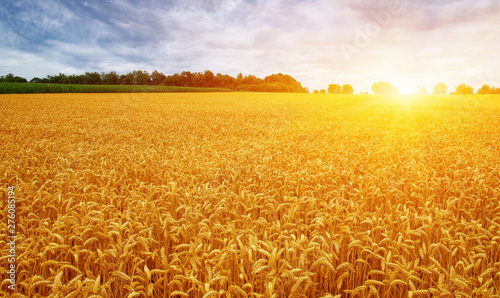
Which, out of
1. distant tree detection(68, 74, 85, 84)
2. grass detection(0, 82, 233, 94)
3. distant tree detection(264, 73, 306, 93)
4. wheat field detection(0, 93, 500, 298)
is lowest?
wheat field detection(0, 93, 500, 298)

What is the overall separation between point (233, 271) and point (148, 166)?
3.93 metres

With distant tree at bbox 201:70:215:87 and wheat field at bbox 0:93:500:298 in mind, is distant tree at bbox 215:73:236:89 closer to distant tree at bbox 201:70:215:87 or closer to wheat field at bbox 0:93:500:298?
distant tree at bbox 201:70:215:87

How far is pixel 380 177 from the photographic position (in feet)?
18.4

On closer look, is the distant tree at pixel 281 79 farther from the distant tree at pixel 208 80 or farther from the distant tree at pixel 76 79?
the distant tree at pixel 76 79

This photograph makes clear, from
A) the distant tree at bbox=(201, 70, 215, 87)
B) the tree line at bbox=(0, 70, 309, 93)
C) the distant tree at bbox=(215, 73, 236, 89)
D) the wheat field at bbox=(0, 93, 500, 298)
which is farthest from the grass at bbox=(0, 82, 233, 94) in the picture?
the wheat field at bbox=(0, 93, 500, 298)

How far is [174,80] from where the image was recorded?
320 ft

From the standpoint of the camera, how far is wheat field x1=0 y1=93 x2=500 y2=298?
8.46ft

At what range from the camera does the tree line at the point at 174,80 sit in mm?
80931

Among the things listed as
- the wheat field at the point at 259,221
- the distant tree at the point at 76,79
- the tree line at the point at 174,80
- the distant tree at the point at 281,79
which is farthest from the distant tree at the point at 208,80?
the wheat field at the point at 259,221

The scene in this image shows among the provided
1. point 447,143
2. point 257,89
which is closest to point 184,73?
point 257,89

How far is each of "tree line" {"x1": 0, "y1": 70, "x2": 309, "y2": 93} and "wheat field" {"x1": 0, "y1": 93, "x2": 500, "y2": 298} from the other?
272ft

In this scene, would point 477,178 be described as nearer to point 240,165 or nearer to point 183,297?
point 240,165

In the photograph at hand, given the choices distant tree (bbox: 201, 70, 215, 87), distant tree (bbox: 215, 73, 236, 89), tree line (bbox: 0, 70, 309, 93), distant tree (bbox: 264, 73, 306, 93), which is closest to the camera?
tree line (bbox: 0, 70, 309, 93)

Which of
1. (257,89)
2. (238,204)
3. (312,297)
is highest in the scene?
(257,89)
